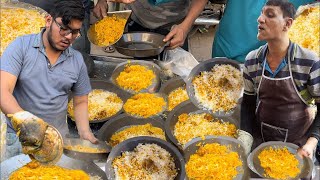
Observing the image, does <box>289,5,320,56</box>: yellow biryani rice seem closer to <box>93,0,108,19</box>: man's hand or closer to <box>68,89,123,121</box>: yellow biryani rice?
<box>68,89,123,121</box>: yellow biryani rice

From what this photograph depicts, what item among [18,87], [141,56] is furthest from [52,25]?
[141,56]

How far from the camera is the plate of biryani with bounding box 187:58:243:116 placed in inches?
94.5

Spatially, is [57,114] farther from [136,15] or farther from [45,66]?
[136,15]

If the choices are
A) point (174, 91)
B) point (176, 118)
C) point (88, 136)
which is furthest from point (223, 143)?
point (174, 91)

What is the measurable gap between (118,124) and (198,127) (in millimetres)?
578

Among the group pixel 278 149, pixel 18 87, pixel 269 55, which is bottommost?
pixel 278 149

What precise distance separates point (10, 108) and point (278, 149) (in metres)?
1.42

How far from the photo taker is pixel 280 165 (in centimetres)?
208

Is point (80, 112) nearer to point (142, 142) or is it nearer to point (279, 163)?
point (142, 142)

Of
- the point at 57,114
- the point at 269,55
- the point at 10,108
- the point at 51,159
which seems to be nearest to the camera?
the point at 51,159

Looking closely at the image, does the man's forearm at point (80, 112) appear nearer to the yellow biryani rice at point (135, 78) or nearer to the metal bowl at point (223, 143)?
the yellow biryani rice at point (135, 78)

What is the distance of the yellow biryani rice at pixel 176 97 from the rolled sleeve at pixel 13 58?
1.08 meters

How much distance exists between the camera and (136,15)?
3.69 metres

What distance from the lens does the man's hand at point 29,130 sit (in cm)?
169
